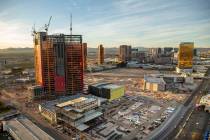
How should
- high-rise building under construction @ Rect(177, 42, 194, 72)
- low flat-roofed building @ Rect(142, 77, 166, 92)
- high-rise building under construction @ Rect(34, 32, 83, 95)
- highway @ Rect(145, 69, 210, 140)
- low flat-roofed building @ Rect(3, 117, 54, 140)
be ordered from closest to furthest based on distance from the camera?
low flat-roofed building @ Rect(3, 117, 54, 140), highway @ Rect(145, 69, 210, 140), high-rise building under construction @ Rect(34, 32, 83, 95), low flat-roofed building @ Rect(142, 77, 166, 92), high-rise building under construction @ Rect(177, 42, 194, 72)

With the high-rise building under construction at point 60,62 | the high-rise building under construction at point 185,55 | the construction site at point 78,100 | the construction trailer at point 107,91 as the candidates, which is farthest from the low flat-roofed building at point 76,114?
the high-rise building under construction at point 185,55

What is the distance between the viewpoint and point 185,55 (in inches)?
4798

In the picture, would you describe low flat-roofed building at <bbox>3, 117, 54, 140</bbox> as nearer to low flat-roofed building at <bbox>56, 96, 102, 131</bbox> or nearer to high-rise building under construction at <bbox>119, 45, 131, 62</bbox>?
low flat-roofed building at <bbox>56, 96, 102, 131</bbox>

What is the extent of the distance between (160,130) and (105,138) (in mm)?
15167

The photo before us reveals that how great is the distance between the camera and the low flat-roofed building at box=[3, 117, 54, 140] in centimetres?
4084

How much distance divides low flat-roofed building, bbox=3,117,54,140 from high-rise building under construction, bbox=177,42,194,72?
107051 millimetres

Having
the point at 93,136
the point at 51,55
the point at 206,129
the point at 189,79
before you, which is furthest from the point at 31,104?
the point at 189,79

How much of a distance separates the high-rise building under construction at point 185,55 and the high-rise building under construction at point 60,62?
79717 millimetres

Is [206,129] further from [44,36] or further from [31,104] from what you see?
[44,36]

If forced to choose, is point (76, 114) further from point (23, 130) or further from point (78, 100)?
point (23, 130)

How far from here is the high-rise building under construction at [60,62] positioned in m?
72.0

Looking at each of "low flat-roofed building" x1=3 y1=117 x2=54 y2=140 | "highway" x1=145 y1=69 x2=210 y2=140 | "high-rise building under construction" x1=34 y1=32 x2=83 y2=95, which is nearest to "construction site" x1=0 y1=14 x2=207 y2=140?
"high-rise building under construction" x1=34 y1=32 x2=83 y2=95

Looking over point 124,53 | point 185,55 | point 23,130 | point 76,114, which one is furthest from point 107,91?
point 124,53

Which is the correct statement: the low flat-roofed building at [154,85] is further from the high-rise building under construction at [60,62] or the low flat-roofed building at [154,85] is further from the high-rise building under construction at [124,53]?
the high-rise building under construction at [124,53]
